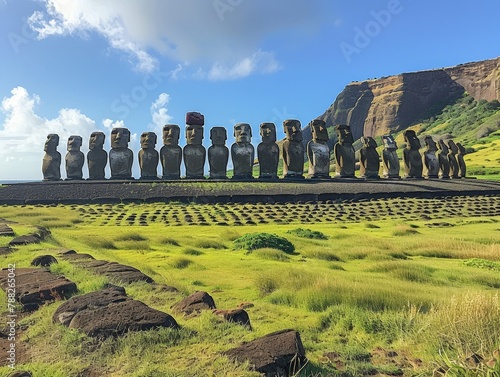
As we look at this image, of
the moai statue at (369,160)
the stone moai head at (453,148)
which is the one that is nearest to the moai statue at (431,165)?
the stone moai head at (453,148)

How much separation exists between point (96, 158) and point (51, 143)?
3617 mm

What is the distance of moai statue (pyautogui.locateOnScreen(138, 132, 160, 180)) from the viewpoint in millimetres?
29438

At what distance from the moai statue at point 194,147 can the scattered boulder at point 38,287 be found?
78.3 feet

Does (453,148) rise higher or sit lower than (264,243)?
higher

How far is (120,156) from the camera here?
30109 mm

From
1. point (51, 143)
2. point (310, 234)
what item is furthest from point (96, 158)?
point (310, 234)

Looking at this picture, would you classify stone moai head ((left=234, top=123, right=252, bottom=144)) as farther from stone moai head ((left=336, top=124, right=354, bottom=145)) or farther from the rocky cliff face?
the rocky cliff face

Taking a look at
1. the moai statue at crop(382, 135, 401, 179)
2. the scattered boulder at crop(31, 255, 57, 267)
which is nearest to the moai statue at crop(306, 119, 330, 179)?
the moai statue at crop(382, 135, 401, 179)

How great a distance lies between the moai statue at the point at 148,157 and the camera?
2944cm

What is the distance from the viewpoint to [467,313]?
4445 millimetres

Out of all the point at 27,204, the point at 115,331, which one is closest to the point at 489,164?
the point at 27,204

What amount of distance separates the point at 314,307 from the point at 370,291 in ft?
2.88

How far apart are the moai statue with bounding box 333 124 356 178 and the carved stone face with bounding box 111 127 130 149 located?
1488 cm

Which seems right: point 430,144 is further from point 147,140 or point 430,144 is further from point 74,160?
point 74,160
